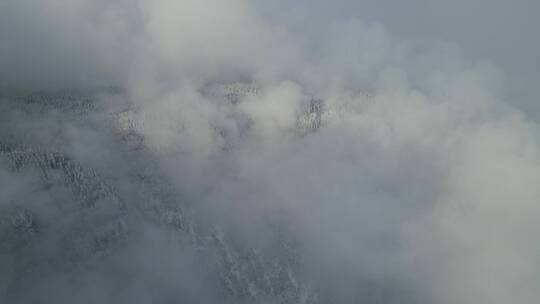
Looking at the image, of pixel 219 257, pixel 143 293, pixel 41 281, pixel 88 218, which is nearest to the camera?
pixel 41 281

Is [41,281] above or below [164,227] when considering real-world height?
below

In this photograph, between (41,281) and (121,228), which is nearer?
(41,281)

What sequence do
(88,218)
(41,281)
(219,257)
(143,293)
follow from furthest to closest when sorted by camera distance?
(219,257) < (88,218) < (143,293) < (41,281)

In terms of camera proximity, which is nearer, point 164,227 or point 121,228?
point 121,228

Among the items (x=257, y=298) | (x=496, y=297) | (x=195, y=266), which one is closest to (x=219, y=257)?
(x=195, y=266)

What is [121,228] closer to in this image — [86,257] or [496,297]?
[86,257]

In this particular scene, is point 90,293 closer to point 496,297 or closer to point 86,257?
point 86,257

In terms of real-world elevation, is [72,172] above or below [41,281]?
above

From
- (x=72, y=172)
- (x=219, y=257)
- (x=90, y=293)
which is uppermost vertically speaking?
(x=72, y=172)

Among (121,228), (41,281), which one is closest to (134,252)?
(121,228)
